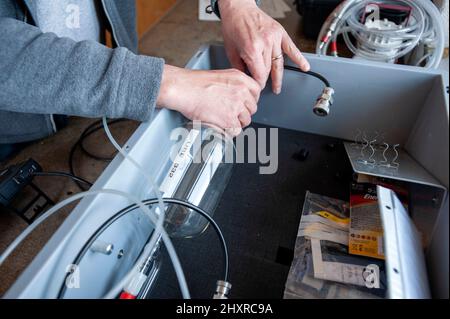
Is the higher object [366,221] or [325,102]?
[325,102]

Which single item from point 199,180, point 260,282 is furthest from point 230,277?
point 199,180

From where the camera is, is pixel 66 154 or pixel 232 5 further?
pixel 66 154

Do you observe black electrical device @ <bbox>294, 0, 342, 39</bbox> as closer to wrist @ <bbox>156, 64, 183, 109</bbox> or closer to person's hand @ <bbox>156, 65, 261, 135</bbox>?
person's hand @ <bbox>156, 65, 261, 135</bbox>

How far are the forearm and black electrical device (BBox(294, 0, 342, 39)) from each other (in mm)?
766

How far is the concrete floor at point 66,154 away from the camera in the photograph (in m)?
0.68

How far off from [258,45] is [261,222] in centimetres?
31

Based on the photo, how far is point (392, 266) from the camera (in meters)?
0.36

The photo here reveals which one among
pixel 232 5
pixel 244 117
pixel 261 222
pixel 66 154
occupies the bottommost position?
pixel 66 154

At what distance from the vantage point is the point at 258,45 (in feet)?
1.98

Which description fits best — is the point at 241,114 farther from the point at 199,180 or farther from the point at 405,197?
the point at 405,197

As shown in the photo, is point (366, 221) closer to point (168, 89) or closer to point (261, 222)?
point (261, 222)

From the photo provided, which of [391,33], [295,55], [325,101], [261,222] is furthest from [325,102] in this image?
[391,33]

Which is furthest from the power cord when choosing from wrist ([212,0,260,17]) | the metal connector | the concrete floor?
the concrete floor

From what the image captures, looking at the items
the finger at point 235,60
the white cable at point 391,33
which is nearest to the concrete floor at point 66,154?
the white cable at point 391,33
